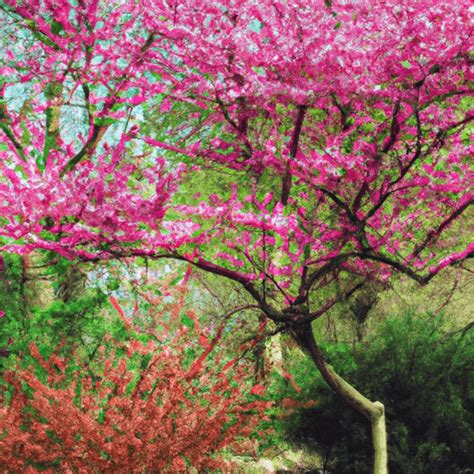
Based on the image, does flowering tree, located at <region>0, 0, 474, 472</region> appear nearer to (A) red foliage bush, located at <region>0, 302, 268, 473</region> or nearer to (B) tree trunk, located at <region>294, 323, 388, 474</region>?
(B) tree trunk, located at <region>294, 323, 388, 474</region>

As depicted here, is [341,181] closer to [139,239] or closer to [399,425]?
[139,239]

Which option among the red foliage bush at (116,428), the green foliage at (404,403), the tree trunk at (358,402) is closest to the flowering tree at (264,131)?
the tree trunk at (358,402)

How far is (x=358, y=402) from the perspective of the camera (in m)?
5.04

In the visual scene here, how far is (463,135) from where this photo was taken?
5562 millimetres

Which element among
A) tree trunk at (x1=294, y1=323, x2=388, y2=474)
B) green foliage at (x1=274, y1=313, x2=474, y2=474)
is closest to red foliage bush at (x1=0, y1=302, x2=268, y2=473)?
tree trunk at (x1=294, y1=323, x2=388, y2=474)

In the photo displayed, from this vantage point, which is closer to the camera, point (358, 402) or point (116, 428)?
point (116, 428)

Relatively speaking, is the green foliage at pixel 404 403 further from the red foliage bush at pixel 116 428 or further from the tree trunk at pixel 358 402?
the red foliage bush at pixel 116 428

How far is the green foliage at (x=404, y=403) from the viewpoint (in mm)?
5309

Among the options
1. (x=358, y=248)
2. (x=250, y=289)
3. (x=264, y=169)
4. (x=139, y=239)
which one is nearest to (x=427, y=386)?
(x=358, y=248)

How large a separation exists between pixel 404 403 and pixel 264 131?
10.4 feet

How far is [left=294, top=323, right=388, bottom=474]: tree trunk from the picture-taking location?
4797mm

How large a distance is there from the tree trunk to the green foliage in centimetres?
A: 50

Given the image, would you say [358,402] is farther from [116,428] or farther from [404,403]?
[116,428]

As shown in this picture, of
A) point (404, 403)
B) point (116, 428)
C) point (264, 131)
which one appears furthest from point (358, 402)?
point (264, 131)
